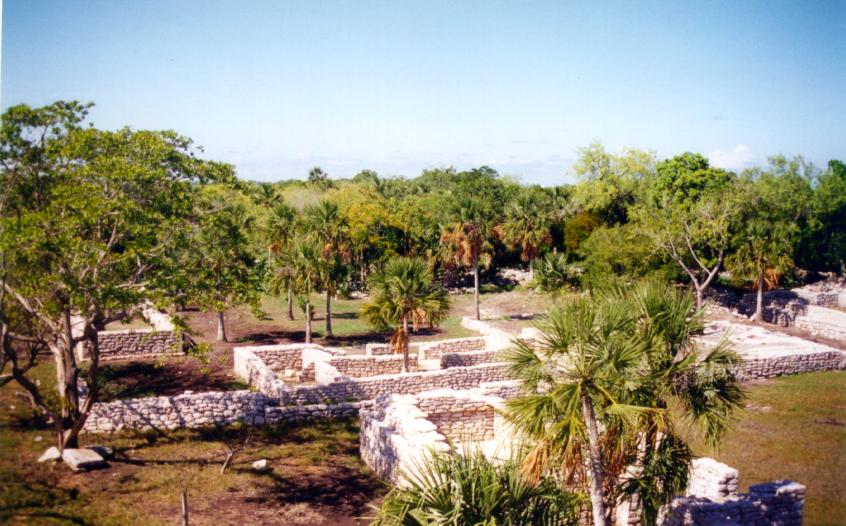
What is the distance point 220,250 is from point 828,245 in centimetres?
4723

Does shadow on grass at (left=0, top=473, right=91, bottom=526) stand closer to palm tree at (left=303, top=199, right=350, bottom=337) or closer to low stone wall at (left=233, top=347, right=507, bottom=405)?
low stone wall at (left=233, top=347, right=507, bottom=405)

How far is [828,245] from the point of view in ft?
161

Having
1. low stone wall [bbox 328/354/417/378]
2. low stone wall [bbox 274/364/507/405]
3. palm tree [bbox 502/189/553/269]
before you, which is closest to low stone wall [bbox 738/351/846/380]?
low stone wall [bbox 274/364/507/405]

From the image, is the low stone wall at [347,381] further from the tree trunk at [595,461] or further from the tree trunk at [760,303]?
the tree trunk at [760,303]

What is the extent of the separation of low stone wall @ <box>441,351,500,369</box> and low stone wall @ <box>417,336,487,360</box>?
5.85ft

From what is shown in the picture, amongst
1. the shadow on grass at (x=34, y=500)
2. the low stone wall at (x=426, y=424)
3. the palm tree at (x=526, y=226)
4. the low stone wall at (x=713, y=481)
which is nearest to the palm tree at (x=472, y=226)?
the palm tree at (x=526, y=226)

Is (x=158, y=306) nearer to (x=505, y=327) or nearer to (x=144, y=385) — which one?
(x=144, y=385)

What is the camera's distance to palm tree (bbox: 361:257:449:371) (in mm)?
22250

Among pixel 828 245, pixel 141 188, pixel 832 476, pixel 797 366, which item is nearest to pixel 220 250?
pixel 141 188

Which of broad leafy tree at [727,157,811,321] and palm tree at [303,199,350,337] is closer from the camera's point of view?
palm tree at [303,199,350,337]

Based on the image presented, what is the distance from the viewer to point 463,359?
24562 mm

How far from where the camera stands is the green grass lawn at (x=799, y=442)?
47.8 feet

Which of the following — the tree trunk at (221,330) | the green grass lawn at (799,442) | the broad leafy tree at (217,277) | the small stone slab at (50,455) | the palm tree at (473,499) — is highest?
the broad leafy tree at (217,277)

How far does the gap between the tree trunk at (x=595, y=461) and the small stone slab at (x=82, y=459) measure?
10975mm
